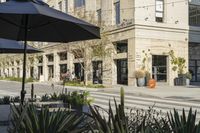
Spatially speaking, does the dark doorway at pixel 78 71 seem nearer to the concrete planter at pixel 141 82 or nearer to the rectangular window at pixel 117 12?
the rectangular window at pixel 117 12

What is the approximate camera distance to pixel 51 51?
189 ft

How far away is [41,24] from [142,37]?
2954cm

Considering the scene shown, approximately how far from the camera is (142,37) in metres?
37.7

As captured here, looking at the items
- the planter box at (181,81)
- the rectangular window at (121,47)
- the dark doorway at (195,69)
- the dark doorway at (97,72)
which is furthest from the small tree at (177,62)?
the dark doorway at (97,72)

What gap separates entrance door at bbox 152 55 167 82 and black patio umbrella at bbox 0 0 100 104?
101 feet

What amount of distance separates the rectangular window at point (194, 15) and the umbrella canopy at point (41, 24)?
35.9m

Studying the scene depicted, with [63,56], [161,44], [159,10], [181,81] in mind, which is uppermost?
[159,10]

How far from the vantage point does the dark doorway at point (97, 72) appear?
145ft

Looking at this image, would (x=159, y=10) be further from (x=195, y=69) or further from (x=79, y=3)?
(x=79, y=3)

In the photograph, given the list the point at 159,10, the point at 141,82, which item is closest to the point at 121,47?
the point at 159,10

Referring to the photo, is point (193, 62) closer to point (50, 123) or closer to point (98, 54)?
point (98, 54)

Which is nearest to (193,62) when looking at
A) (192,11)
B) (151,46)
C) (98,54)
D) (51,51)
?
(192,11)

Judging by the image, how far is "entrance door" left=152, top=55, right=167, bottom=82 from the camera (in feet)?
130

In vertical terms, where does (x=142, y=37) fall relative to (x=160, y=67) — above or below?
above
